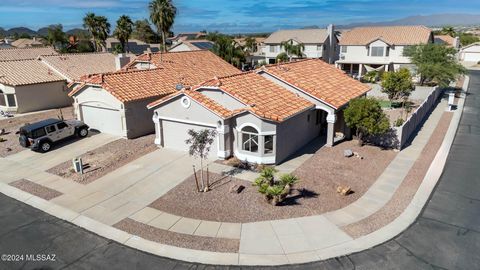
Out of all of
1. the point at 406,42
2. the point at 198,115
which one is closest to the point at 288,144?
the point at 198,115

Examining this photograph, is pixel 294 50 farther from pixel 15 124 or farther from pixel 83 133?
pixel 15 124

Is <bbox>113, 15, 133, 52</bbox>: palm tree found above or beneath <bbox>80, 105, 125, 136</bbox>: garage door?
above

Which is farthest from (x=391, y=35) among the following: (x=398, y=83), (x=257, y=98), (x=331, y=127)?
(x=257, y=98)

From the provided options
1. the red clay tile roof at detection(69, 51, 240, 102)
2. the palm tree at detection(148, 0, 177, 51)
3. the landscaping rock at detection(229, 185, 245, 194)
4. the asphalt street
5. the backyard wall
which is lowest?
the asphalt street

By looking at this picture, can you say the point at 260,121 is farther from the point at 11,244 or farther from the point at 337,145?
the point at 11,244

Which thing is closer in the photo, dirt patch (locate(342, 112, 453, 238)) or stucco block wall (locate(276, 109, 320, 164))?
dirt patch (locate(342, 112, 453, 238))

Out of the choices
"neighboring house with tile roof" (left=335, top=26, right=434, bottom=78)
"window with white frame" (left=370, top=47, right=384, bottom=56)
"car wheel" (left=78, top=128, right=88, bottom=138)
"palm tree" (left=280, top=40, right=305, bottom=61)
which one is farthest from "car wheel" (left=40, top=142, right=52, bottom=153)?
"window with white frame" (left=370, top=47, right=384, bottom=56)

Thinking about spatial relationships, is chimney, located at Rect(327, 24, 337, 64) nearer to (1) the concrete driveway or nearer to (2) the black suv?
(1) the concrete driveway

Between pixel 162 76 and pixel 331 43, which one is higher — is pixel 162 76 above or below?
below
